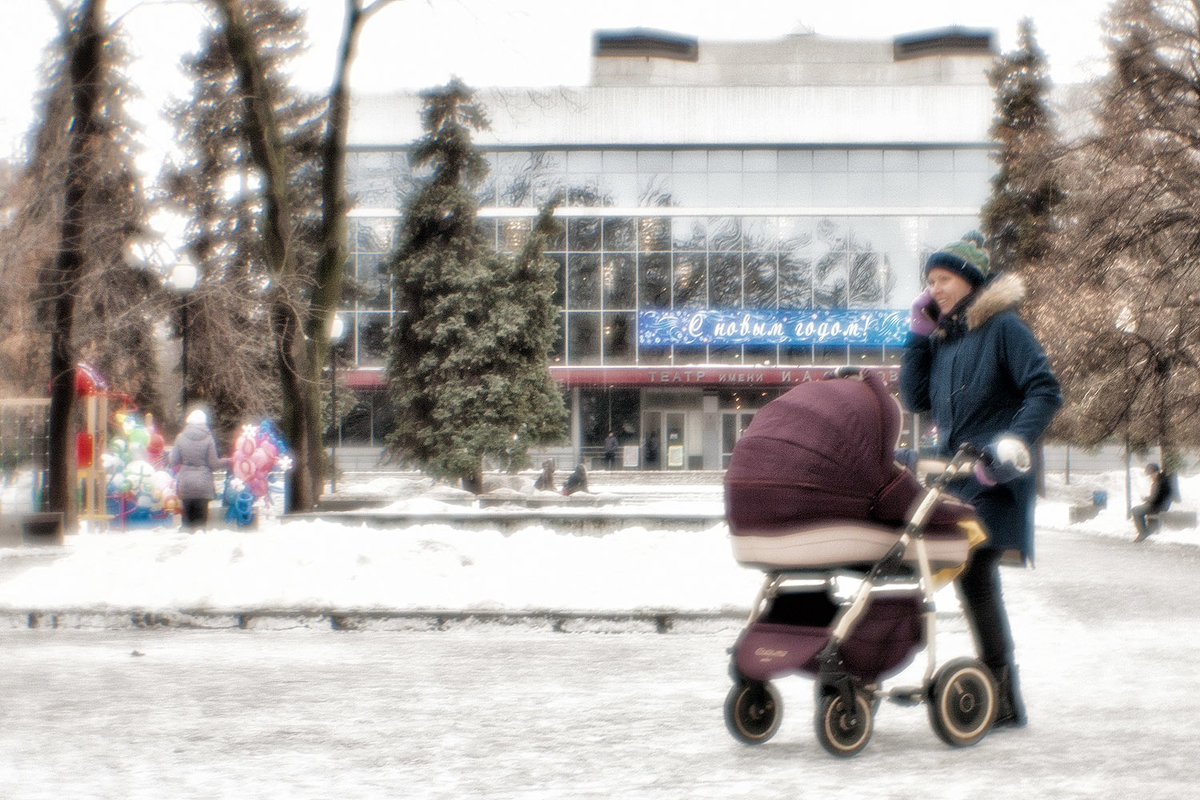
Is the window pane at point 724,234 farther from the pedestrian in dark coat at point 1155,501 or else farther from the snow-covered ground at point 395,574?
the snow-covered ground at point 395,574

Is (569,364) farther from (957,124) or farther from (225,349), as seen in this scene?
(225,349)

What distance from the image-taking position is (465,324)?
→ 39062 millimetres

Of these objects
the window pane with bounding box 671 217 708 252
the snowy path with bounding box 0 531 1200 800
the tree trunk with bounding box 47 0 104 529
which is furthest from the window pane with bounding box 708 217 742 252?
the snowy path with bounding box 0 531 1200 800

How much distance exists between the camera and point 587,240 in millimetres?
57344

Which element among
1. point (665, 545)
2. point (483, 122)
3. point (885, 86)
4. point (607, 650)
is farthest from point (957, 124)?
point (607, 650)

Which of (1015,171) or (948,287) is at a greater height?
(1015,171)

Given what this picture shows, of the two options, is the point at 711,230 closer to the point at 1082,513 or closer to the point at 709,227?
the point at 709,227

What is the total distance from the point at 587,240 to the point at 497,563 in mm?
45450

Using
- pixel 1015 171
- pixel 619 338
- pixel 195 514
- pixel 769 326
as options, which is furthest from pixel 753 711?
pixel 769 326

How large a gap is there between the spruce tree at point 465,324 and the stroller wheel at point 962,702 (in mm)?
32714

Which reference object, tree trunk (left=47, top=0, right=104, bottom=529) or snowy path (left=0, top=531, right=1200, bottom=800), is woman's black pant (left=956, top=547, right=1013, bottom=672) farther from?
tree trunk (left=47, top=0, right=104, bottom=529)

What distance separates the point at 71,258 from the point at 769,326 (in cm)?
3838

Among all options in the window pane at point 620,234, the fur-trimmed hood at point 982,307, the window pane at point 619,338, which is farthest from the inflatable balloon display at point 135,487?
the window pane at point 620,234

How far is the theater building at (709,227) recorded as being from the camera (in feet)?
187
